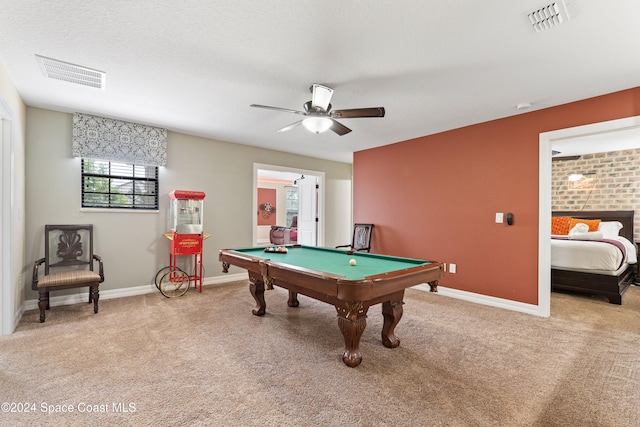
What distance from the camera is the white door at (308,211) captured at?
654cm

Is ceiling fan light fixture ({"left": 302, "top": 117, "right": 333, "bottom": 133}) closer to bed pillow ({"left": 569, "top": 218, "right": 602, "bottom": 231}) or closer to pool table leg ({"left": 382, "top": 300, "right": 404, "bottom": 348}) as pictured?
pool table leg ({"left": 382, "top": 300, "right": 404, "bottom": 348})

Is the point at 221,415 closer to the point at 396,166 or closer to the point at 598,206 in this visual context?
the point at 396,166

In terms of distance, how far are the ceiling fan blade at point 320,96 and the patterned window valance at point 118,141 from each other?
271 cm

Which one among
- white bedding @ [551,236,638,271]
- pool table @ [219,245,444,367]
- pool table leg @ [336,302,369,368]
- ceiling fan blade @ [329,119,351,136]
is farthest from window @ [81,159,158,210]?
white bedding @ [551,236,638,271]

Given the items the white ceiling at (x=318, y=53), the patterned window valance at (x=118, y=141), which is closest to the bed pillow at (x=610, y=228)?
the white ceiling at (x=318, y=53)

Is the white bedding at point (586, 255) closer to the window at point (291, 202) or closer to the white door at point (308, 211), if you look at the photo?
the white door at point (308, 211)

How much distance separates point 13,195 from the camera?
9.05 ft

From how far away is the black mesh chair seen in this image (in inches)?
204

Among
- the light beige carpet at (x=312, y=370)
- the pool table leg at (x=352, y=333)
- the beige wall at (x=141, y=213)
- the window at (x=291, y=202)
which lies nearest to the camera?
the light beige carpet at (x=312, y=370)

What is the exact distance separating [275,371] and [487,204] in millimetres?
3367

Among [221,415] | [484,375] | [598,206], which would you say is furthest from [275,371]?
[598,206]

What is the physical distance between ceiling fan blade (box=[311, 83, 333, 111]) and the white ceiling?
129 mm

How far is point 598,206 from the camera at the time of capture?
228 inches

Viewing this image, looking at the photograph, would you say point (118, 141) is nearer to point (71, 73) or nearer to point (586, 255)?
point (71, 73)
